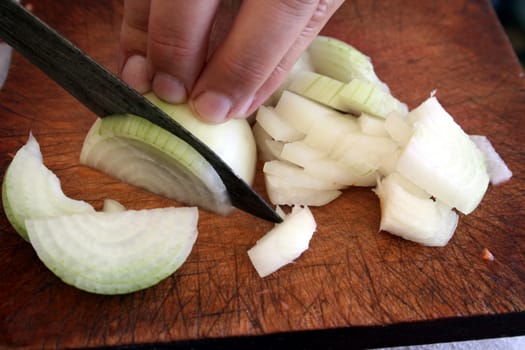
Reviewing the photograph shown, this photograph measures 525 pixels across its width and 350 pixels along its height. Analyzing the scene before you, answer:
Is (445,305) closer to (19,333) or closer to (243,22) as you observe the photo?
(243,22)

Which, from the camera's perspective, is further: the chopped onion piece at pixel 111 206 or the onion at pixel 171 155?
the chopped onion piece at pixel 111 206

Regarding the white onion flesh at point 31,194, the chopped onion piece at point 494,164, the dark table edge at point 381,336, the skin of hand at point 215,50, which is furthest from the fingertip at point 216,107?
the chopped onion piece at point 494,164

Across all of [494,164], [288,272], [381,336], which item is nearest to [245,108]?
[288,272]

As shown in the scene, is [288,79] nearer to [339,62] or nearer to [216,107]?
[339,62]

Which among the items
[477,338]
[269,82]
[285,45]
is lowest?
[477,338]

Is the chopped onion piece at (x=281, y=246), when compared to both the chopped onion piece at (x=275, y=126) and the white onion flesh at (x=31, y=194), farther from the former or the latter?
the white onion flesh at (x=31, y=194)

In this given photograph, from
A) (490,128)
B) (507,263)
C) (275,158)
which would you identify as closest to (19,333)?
(275,158)
